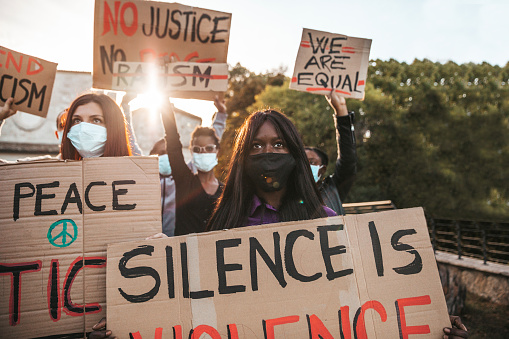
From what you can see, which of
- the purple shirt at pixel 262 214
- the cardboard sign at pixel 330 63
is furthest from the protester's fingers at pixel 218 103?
the purple shirt at pixel 262 214

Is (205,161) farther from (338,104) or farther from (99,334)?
(99,334)

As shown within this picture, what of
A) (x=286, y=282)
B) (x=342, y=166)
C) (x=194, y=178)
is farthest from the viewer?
(x=194, y=178)

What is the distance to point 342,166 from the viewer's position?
3.01m

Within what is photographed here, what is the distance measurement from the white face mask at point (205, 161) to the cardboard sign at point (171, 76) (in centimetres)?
76

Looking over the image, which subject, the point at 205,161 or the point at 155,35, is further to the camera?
the point at 205,161

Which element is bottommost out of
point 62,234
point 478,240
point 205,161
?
point 478,240

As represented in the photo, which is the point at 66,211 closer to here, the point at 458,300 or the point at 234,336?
the point at 234,336

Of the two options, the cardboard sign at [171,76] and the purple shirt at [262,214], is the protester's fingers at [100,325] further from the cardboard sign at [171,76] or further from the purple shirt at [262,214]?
the cardboard sign at [171,76]

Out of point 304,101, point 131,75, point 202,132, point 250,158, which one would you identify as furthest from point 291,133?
point 304,101

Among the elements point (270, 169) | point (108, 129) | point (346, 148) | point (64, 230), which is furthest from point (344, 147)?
point (64, 230)

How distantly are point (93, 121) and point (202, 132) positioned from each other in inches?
56.3

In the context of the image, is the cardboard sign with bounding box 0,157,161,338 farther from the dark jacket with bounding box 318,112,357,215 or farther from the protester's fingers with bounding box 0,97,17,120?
the dark jacket with bounding box 318,112,357,215

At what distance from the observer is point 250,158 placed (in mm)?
2170

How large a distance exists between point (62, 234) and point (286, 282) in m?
1.06
